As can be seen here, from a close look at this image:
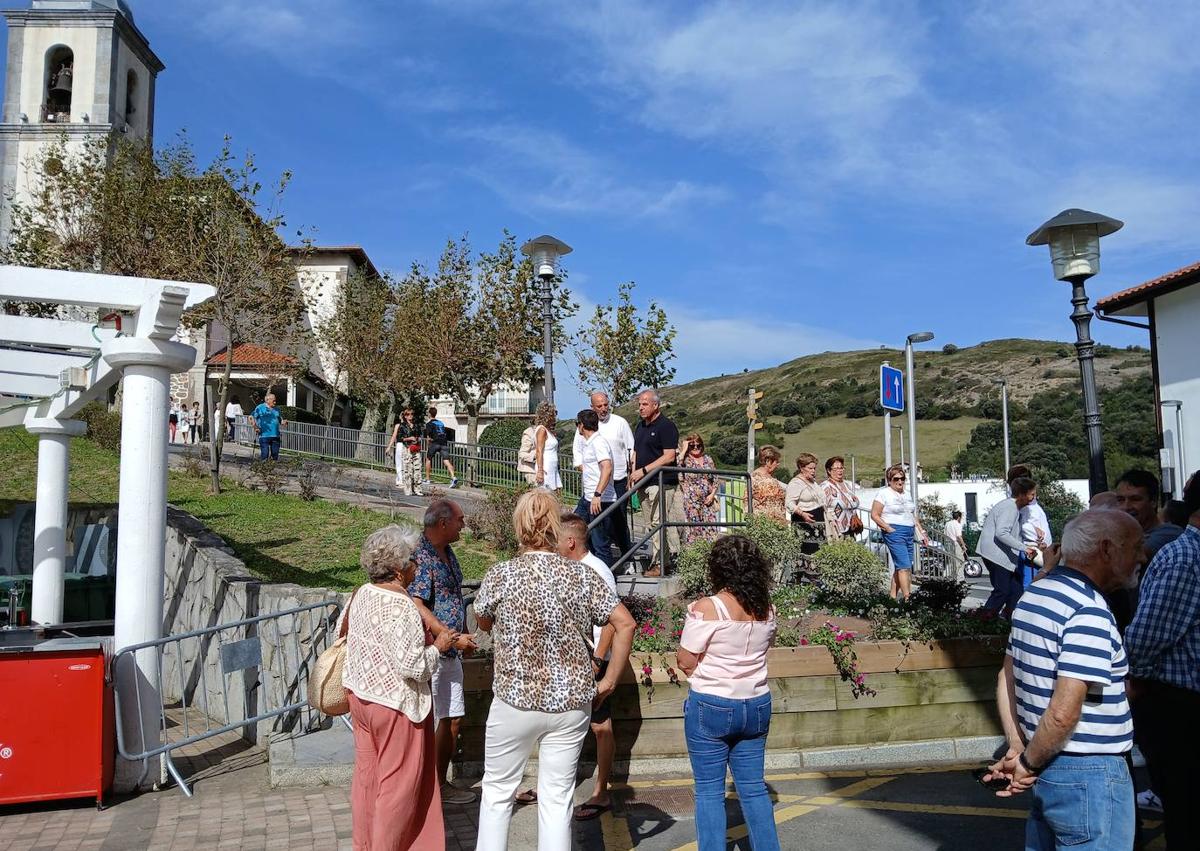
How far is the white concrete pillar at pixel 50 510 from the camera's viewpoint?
8812 millimetres

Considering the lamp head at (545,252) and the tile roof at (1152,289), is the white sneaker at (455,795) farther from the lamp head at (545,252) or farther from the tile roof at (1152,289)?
the tile roof at (1152,289)

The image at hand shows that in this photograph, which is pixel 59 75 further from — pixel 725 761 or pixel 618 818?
pixel 725 761

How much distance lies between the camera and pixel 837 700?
6.87 m

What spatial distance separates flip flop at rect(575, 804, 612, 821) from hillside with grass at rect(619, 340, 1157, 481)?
55.8 meters

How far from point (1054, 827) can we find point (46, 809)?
5.72 meters

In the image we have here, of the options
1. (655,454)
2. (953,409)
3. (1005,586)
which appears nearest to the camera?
(1005,586)

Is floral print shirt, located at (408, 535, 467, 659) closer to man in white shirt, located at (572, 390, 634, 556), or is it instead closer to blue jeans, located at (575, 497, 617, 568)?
blue jeans, located at (575, 497, 617, 568)

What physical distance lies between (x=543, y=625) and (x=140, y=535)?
3.52 m

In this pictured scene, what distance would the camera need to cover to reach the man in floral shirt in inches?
214

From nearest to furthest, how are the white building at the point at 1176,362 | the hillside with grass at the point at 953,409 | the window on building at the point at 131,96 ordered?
the white building at the point at 1176,362 < the window on building at the point at 131,96 < the hillside with grass at the point at 953,409

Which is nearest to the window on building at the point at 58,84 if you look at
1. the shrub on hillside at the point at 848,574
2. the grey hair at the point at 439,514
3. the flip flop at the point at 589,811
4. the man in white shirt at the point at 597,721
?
the shrub on hillside at the point at 848,574

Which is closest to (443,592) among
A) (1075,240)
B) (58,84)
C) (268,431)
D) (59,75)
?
(1075,240)

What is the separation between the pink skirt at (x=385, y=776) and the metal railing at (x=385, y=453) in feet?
55.3

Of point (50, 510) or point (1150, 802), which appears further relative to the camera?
point (50, 510)
